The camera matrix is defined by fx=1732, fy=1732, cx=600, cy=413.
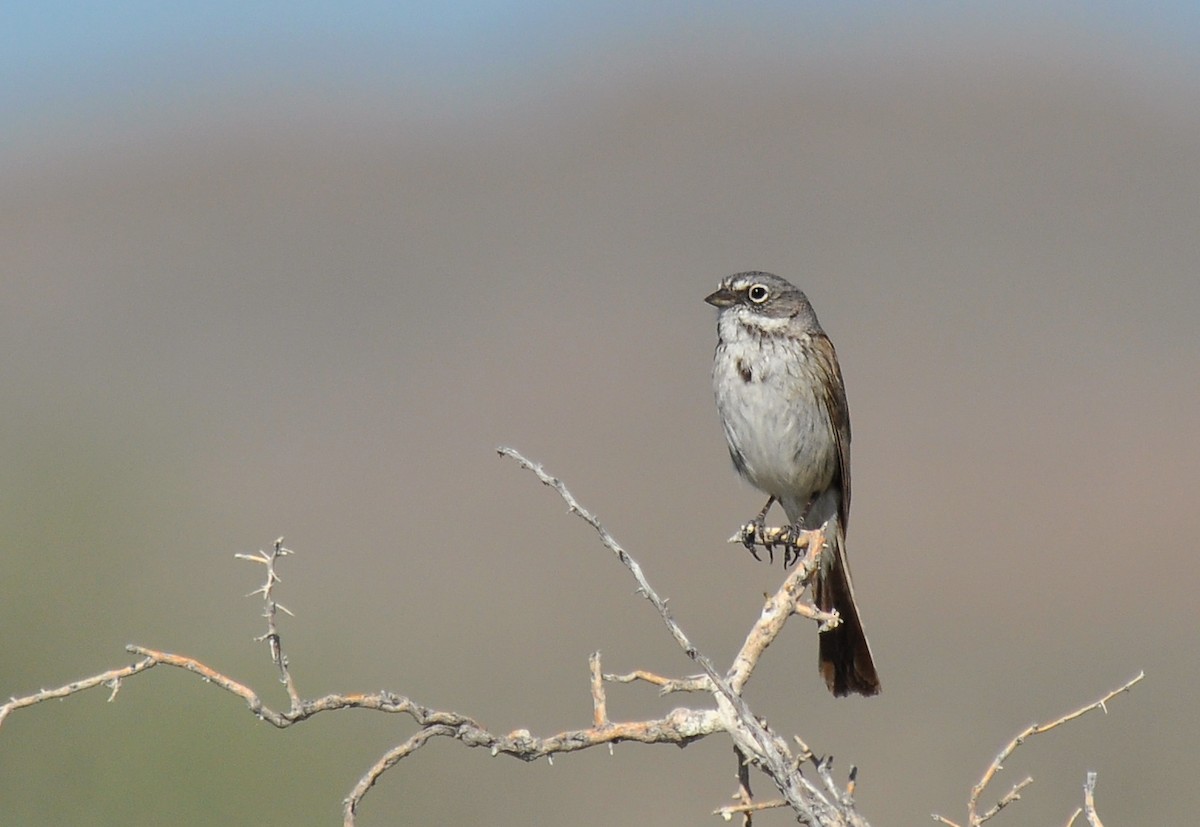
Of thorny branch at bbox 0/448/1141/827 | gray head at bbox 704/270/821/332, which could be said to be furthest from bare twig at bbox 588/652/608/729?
gray head at bbox 704/270/821/332

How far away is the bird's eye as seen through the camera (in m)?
6.88

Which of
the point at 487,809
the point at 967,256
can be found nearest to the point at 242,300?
the point at 967,256

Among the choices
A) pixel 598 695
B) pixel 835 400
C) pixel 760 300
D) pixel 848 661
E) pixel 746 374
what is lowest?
pixel 598 695

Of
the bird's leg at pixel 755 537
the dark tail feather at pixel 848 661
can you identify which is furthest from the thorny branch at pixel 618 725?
the bird's leg at pixel 755 537

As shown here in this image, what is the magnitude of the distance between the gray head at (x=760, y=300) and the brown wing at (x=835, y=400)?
11 cm

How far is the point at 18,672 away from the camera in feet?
38.5

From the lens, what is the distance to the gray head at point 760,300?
22.6ft

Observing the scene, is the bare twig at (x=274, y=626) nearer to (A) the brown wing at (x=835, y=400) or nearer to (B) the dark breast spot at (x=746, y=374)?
(B) the dark breast spot at (x=746, y=374)

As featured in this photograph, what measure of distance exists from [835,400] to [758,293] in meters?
0.53

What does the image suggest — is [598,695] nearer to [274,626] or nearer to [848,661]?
[274,626]

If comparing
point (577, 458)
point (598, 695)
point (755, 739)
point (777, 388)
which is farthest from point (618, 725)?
point (577, 458)

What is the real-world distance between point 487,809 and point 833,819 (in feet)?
39.4

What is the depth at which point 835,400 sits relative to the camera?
696cm

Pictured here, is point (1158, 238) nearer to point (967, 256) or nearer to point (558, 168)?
point (967, 256)
